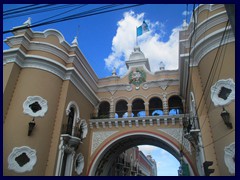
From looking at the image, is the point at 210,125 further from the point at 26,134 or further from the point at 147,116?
the point at 26,134

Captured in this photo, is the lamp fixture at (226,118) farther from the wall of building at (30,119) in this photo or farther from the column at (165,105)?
the wall of building at (30,119)

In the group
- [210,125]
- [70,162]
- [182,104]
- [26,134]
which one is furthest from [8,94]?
[182,104]

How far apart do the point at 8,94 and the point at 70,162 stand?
4.13 meters

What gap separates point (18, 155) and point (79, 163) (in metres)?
3.55

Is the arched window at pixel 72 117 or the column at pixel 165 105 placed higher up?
the column at pixel 165 105

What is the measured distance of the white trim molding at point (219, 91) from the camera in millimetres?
7346

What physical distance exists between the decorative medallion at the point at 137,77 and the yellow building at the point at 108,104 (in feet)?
0.21

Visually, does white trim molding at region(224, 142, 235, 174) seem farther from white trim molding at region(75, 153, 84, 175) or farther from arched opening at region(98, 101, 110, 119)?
arched opening at region(98, 101, 110, 119)

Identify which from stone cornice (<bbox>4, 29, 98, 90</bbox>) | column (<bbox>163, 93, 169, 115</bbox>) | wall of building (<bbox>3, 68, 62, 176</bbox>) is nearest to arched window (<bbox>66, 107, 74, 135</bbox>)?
wall of building (<bbox>3, 68, 62, 176</bbox>)

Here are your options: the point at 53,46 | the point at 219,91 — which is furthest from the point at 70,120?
the point at 219,91

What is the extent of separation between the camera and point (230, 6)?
12.0 feet

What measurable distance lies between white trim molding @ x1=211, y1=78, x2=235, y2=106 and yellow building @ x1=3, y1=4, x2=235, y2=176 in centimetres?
3

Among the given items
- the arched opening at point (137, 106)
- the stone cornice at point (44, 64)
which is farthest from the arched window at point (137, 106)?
the stone cornice at point (44, 64)

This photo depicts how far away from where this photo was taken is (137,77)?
44.6 ft
